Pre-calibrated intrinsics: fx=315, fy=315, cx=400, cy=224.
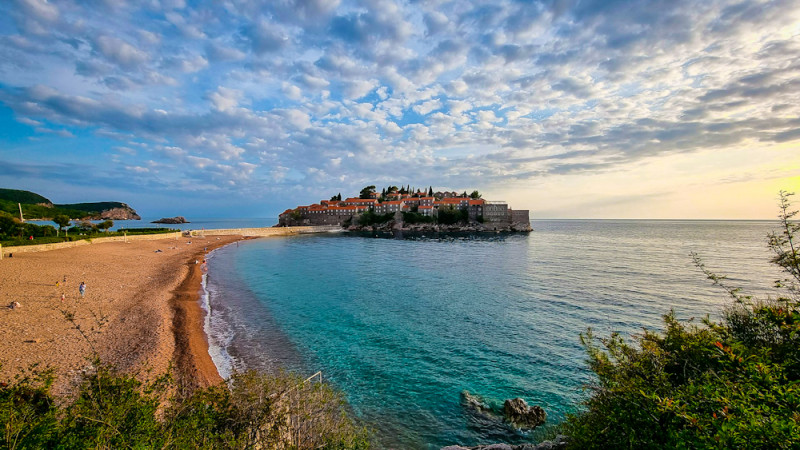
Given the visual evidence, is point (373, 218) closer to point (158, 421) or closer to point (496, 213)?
point (496, 213)

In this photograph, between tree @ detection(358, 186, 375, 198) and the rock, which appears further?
tree @ detection(358, 186, 375, 198)

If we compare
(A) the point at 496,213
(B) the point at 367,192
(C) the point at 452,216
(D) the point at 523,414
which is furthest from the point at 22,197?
(D) the point at 523,414

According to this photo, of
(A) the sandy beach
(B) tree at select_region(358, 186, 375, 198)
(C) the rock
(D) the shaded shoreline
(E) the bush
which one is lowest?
(C) the rock

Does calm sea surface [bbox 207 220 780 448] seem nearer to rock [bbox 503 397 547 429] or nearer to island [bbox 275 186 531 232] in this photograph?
rock [bbox 503 397 547 429]

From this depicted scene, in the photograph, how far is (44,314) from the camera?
1836 cm

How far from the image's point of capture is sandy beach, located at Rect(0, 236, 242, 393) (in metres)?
13.9

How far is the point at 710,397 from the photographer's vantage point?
530 centimetres

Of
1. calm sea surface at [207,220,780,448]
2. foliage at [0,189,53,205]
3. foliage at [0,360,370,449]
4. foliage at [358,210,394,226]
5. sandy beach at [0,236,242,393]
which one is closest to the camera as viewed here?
foliage at [0,360,370,449]

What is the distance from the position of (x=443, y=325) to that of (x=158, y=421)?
16857 mm

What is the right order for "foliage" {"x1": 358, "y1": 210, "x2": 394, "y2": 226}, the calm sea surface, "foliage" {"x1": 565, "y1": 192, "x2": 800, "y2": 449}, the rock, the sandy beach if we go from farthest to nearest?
1. "foliage" {"x1": 358, "y1": 210, "x2": 394, "y2": 226}
2. the sandy beach
3. the calm sea surface
4. the rock
5. "foliage" {"x1": 565, "y1": 192, "x2": 800, "y2": 449}

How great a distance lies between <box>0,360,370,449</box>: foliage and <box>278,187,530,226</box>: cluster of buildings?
12423 centimetres

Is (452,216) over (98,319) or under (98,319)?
over

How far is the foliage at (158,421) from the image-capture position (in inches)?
222

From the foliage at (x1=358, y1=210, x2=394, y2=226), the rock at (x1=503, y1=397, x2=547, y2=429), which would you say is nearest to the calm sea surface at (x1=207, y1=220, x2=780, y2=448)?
the rock at (x1=503, y1=397, x2=547, y2=429)
